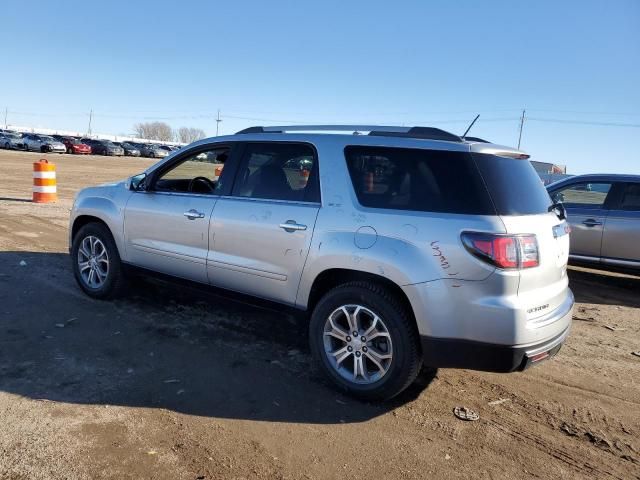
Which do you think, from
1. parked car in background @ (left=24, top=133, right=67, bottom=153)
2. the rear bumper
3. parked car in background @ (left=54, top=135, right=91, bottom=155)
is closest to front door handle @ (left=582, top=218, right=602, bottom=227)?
the rear bumper

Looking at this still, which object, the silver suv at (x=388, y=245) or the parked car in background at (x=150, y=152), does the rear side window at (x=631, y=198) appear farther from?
the parked car in background at (x=150, y=152)

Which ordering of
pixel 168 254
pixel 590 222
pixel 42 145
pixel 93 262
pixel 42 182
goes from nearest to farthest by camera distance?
pixel 168 254, pixel 93 262, pixel 590 222, pixel 42 182, pixel 42 145

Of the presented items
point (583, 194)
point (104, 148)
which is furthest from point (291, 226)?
point (104, 148)

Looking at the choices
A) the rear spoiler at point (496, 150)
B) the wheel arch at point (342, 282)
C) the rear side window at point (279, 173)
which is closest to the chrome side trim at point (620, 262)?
the rear spoiler at point (496, 150)

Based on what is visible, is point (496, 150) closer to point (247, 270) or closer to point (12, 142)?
point (247, 270)

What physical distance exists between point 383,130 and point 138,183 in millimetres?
2711

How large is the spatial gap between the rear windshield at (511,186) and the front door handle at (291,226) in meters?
1.35

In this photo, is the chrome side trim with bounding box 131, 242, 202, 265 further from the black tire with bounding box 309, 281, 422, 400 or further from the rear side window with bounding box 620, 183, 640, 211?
the rear side window with bounding box 620, 183, 640, 211

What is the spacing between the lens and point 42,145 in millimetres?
50156

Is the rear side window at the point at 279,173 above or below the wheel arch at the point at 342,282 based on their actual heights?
above

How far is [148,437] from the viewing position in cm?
313

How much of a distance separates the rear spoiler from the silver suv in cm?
2

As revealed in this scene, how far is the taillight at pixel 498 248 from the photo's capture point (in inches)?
126

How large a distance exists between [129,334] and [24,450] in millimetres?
1766
